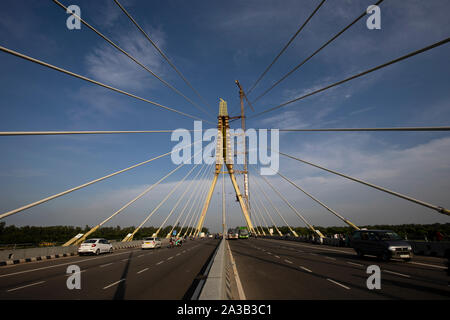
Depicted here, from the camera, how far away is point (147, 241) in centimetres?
3294

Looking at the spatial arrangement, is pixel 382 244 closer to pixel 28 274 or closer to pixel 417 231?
pixel 28 274

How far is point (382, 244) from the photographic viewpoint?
15.2 m

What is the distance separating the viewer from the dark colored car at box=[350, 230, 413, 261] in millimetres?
14319

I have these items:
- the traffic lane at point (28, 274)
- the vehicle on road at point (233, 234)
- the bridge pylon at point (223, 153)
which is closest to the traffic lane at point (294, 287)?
the traffic lane at point (28, 274)

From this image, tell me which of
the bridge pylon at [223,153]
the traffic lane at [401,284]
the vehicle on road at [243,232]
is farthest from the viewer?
the vehicle on road at [243,232]

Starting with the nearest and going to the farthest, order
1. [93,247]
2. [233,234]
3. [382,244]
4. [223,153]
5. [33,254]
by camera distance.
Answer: [382,244], [33,254], [93,247], [223,153], [233,234]

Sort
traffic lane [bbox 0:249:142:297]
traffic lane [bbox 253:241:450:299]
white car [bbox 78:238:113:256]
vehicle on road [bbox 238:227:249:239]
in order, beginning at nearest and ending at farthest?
traffic lane [bbox 253:241:450:299] → traffic lane [bbox 0:249:142:297] → white car [bbox 78:238:113:256] → vehicle on road [bbox 238:227:249:239]

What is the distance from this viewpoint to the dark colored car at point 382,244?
14319mm

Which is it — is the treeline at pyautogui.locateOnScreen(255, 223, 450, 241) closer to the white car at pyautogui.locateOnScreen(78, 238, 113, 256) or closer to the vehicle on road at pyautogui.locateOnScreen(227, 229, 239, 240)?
the vehicle on road at pyautogui.locateOnScreen(227, 229, 239, 240)

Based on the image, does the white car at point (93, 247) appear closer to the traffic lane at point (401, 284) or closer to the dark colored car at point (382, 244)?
the traffic lane at point (401, 284)

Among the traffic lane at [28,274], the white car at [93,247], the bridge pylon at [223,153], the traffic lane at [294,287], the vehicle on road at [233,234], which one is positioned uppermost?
the bridge pylon at [223,153]

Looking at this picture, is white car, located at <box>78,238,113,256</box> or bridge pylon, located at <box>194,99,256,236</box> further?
bridge pylon, located at <box>194,99,256,236</box>

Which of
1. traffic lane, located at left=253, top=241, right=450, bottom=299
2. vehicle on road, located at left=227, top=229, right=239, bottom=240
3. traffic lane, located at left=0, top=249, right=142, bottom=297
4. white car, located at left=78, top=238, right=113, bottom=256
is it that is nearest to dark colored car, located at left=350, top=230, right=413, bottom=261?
traffic lane, located at left=253, top=241, right=450, bottom=299

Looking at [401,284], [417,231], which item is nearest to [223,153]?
[401,284]
